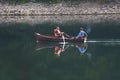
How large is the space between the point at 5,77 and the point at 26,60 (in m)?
7.68

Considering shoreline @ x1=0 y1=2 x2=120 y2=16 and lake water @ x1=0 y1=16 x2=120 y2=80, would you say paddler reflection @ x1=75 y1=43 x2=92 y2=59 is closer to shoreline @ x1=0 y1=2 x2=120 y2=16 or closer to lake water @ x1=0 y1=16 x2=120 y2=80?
lake water @ x1=0 y1=16 x2=120 y2=80

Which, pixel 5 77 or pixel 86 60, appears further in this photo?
pixel 86 60

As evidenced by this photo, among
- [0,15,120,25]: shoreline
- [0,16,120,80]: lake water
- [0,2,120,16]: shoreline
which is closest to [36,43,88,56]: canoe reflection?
[0,16,120,80]: lake water

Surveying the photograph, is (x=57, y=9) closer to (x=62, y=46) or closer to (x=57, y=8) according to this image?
(x=57, y=8)

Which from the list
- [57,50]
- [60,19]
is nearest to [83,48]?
[57,50]

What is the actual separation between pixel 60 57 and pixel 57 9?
147 ft

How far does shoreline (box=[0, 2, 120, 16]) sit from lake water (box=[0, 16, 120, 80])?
70.7ft

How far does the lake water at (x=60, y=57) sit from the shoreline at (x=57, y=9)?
21.6 metres

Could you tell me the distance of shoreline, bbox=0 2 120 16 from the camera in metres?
93.9

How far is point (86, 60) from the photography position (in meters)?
48.3

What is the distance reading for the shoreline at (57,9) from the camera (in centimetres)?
9388

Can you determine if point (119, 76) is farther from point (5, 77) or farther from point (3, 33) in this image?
point (3, 33)

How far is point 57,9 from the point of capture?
94625 mm

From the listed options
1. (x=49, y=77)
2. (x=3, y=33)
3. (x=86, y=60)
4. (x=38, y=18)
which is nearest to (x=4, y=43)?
(x=3, y=33)
